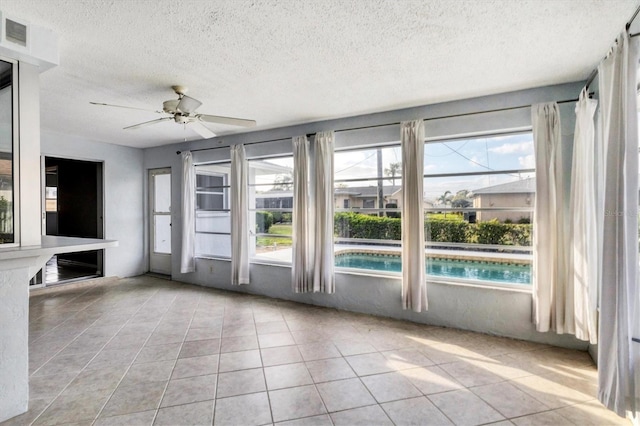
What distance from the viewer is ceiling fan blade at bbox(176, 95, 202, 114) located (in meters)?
3.06

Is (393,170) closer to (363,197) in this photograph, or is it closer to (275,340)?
(363,197)

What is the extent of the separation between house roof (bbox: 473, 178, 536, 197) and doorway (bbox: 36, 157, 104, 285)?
7.38 m

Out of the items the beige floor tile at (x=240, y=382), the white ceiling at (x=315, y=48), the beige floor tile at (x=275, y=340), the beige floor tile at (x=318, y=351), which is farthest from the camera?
the beige floor tile at (x=275, y=340)

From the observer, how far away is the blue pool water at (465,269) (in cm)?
349

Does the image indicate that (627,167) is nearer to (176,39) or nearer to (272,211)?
(176,39)

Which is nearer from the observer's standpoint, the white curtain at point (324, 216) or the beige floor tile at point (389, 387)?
the beige floor tile at point (389, 387)

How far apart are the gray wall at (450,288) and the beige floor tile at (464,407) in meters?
1.35

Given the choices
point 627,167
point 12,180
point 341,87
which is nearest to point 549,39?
point 627,167

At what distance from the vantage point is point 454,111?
11.9 feet

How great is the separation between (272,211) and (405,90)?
2781mm

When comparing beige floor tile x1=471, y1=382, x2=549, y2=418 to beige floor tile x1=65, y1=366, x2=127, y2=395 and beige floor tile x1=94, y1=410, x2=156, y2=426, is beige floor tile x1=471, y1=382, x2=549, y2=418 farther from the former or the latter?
beige floor tile x1=65, y1=366, x2=127, y2=395

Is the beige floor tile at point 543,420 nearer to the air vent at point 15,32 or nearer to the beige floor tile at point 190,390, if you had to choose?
the beige floor tile at point 190,390

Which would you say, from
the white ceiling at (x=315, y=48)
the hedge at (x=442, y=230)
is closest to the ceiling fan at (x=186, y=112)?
the white ceiling at (x=315, y=48)

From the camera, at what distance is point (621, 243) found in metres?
1.92
